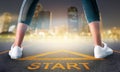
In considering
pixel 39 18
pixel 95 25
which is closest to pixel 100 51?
pixel 95 25

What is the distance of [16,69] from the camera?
1998 mm

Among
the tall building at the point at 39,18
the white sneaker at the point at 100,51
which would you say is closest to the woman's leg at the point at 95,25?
the white sneaker at the point at 100,51

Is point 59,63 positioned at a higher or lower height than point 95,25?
lower

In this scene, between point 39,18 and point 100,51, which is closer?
point 100,51

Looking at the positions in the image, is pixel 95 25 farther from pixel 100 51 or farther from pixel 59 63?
pixel 59 63

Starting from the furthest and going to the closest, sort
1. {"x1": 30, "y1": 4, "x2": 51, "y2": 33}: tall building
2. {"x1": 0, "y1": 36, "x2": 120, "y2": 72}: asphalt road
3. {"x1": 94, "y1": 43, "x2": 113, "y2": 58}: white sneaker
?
{"x1": 30, "y1": 4, "x2": 51, "y2": 33}: tall building → {"x1": 94, "y1": 43, "x2": 113, "y2": 58}: white sneaker → {"x1": 0, "y1": 36, "x2": 120, "y2": 72}: asphalt road

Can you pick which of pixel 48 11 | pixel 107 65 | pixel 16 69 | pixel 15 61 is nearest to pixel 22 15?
pixel 15 61

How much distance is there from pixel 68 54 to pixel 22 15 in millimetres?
655

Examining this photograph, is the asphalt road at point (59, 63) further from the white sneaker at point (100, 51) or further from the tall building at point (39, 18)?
the tall building at point (39, 18)

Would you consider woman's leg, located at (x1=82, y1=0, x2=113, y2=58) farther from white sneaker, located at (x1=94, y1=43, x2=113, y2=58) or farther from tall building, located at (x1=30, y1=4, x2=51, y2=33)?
tall building, located at (x1=30, y1=4, x2=51, y2=33)

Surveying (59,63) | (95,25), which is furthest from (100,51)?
(59,63)

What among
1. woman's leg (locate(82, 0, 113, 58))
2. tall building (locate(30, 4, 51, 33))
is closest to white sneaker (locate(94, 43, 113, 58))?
woman's leg (locate(82, 0, 113, 58))

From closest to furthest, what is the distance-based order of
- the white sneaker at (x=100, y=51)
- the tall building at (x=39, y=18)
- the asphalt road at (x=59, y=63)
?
the asphalt road at (x=59, y=63)
the white sneaker at (x=100, y=51)
the tall building at (x=39, y=18)

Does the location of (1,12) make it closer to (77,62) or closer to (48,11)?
(48,11)
